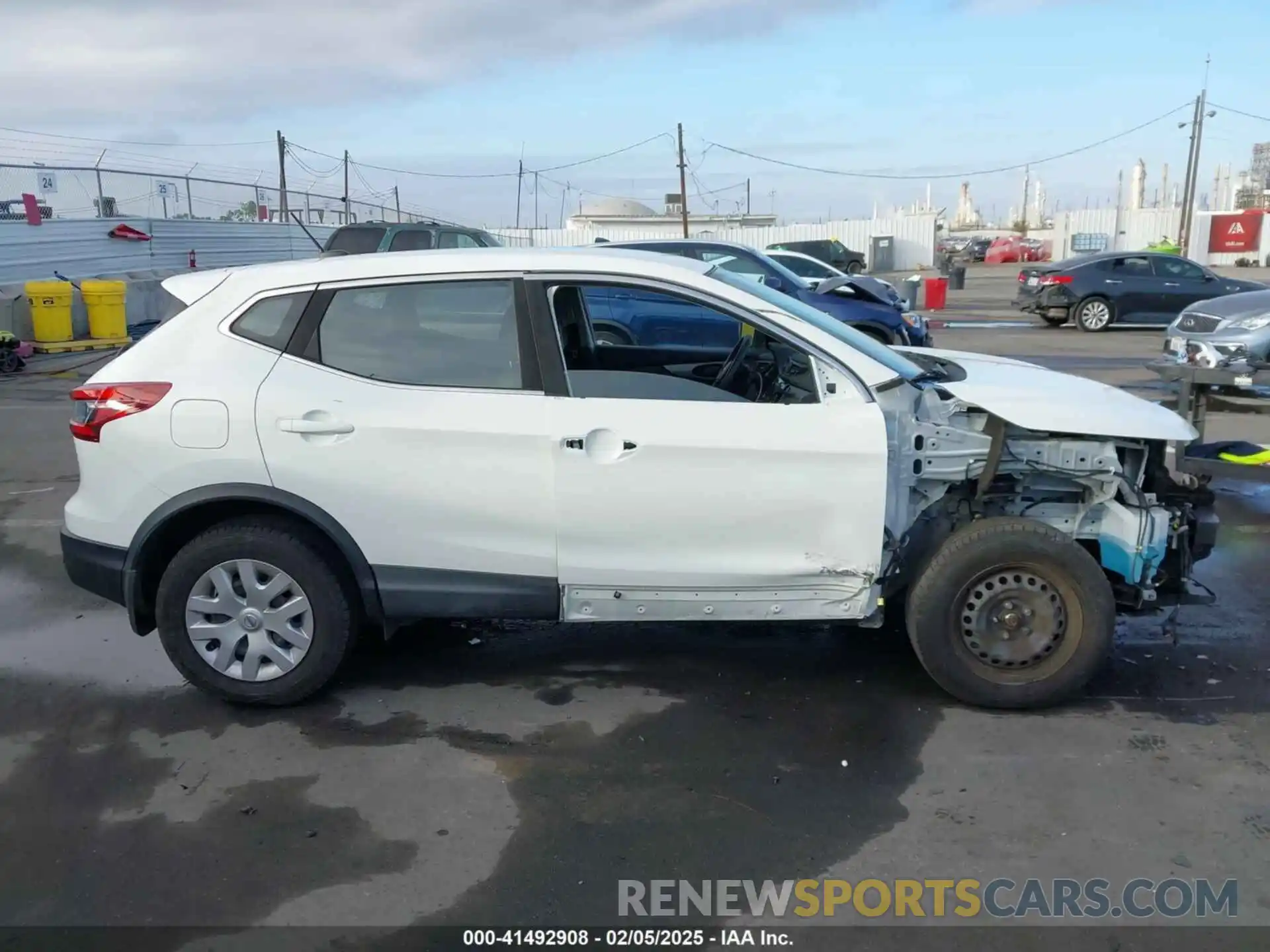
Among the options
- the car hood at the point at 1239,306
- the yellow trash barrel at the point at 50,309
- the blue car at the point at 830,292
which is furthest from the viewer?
the yellow trash barrel at the point at 50,309

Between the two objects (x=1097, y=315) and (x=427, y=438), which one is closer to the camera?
(x=427, y=438)

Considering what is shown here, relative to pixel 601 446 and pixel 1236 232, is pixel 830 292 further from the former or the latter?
pixel 1236 232

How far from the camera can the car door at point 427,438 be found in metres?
4.17

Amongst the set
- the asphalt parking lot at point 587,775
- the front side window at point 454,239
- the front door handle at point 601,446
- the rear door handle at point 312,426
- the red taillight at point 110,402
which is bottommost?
the asphalt parking lot at point 587,775

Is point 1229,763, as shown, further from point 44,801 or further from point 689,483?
point 44,801

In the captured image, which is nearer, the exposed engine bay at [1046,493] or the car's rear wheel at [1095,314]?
the exposed engine bay at [1046,493]

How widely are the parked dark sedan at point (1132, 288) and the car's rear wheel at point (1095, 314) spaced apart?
0.01 metres

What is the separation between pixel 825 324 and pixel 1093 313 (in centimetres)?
1757

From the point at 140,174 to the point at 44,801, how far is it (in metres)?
21.5

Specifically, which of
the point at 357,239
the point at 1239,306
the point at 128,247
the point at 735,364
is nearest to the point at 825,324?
the point at 735,364

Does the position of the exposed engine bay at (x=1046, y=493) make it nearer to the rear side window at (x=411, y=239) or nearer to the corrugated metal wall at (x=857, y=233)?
the rear side window at (x=411, y=239)

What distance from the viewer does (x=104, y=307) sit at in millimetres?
17000

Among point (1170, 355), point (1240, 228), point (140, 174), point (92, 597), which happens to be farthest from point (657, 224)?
point (92, 597)

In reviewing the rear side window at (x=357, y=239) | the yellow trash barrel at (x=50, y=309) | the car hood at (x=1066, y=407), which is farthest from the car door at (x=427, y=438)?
the yellow trash barrel at (x=50, y=309)
